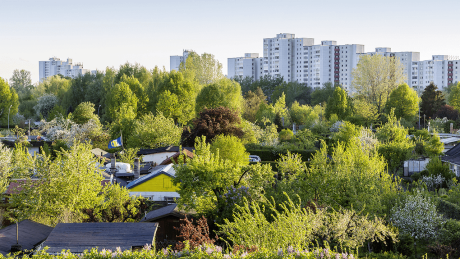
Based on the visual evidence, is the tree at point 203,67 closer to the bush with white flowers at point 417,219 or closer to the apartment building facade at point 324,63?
the bush with white flowers at point 417,219

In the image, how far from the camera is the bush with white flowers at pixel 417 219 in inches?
595

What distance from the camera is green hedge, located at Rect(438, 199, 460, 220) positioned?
17.2m

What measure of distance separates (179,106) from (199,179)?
37.9m

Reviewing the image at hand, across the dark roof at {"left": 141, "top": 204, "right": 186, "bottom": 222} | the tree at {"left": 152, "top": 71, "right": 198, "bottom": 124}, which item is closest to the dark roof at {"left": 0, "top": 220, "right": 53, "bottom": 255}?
the dark roof at {"left": 141, "top": 204, "right": 186, "bottom": 222}

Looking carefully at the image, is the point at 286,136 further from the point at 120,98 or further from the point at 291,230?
the point at 291,230

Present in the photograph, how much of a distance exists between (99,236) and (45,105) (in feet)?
216

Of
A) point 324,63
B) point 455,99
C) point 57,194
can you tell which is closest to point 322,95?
point 455,99

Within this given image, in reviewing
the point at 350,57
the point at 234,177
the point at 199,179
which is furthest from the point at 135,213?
the point at 350,57

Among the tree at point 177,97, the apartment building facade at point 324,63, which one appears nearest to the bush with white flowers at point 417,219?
the tree at point 177,97

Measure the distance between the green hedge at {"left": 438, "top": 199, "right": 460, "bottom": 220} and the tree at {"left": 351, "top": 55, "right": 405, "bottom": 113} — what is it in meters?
41.1

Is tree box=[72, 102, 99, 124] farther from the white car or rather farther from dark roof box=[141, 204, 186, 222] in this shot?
dark roof box=[141, 204, 186, 222]

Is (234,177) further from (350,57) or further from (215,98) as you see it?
(350,57)

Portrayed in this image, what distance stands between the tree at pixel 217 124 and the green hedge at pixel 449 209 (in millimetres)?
21313

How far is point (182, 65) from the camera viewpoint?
208ft
